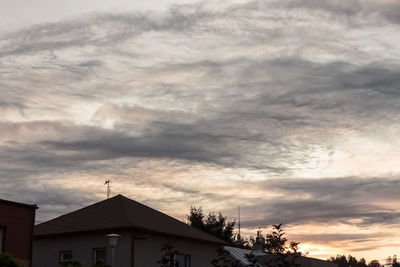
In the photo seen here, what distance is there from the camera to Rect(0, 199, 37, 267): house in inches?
837

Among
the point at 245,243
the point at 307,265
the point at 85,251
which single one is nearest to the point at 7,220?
the point at 85,251

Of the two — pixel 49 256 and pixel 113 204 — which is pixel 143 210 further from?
pixel 49 256

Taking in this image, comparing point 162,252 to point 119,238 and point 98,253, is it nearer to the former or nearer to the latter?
point 119,238

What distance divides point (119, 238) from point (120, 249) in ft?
1.77

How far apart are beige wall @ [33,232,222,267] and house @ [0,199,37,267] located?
5.37 metres

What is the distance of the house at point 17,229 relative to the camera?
837 inches

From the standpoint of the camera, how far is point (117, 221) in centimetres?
2738

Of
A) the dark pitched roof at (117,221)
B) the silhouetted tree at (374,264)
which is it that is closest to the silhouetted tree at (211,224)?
the dark pitched roof at (117,221)

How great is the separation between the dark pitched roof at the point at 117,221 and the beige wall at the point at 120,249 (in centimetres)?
47

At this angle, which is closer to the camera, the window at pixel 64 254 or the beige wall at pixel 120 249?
the beige wall at pixel 120 249

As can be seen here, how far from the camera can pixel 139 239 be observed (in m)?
26.5

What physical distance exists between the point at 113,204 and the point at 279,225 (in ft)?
60.9

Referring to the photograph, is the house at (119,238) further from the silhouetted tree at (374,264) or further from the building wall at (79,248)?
the silhouetted tree at (374,264)

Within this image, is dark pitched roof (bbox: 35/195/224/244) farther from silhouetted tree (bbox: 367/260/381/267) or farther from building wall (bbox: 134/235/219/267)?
silhouetted tree (bbox: 367/260/381/267)
